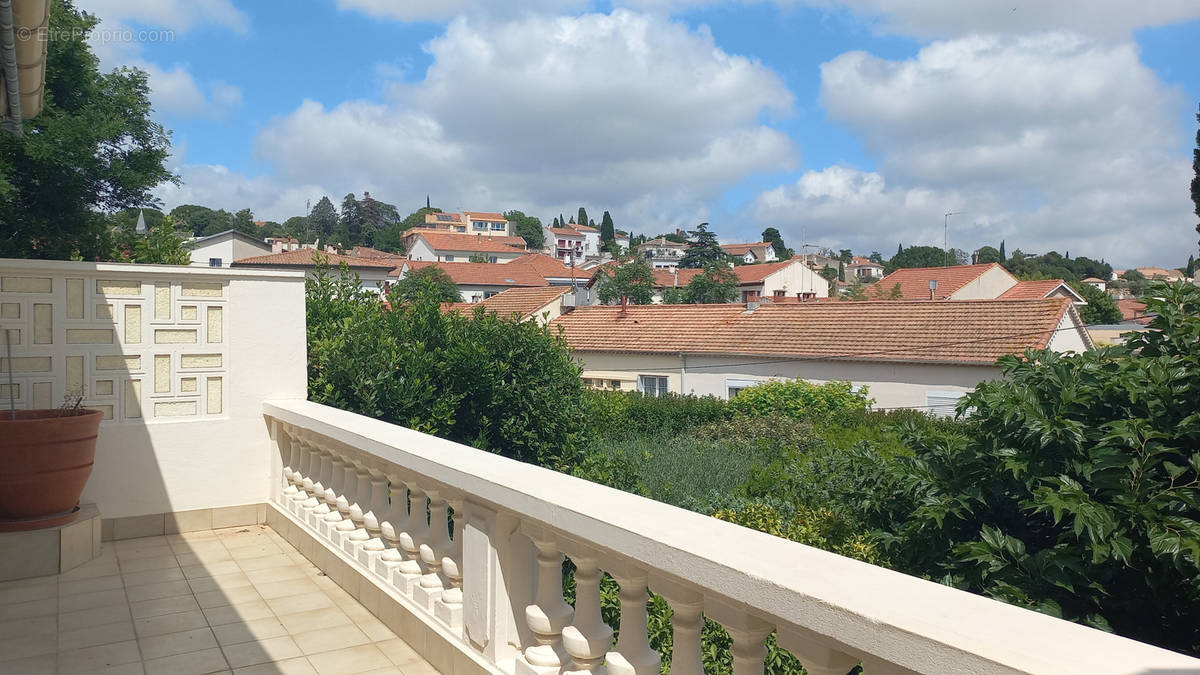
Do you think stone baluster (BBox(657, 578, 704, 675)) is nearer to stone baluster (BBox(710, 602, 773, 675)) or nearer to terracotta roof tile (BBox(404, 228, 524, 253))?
stone baluster (BBox(710, 602, 773, 675))

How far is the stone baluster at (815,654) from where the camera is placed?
5.38 feet

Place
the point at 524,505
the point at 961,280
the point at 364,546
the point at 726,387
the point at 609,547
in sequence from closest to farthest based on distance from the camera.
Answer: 1. the point at 609,547
2. the point at 524,505
3. the point at 364,546
4. the point at 726,387
5. the point at 961,280

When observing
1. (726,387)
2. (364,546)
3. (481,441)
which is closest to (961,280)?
(726,387)

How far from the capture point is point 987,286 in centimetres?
4616

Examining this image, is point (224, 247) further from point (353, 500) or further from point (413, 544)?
point (413, 544)

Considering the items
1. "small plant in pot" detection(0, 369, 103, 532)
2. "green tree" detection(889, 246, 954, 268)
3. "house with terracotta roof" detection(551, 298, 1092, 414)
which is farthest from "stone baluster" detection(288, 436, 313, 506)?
"green tree" detection(889, 246, 954, 268)

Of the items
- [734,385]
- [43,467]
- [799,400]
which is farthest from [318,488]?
[734,385]

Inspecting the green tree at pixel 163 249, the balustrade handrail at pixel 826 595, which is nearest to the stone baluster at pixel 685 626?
the balustrade handrail at pixel 826 595

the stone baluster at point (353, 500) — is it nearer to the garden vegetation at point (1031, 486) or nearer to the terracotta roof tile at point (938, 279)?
the garden vegetation at point (1031, 486)

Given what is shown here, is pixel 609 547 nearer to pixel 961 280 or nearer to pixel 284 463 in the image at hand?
pixel 284 463

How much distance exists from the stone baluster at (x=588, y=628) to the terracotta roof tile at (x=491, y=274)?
6843 centimetres

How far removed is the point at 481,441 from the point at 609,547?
5.16 meters

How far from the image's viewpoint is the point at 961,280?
46812 millimetres

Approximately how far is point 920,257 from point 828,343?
8730cm
